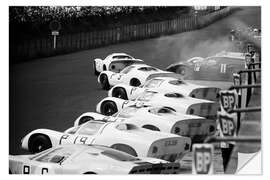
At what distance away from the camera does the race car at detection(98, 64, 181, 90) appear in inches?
292

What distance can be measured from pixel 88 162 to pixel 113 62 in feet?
4.50

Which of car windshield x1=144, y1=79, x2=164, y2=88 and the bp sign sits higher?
the bp sign

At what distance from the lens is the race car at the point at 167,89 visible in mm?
7109

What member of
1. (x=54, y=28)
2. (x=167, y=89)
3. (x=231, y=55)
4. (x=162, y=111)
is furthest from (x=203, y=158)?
(x=54, y=28)

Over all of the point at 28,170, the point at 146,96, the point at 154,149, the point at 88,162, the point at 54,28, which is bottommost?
the point at 28,170

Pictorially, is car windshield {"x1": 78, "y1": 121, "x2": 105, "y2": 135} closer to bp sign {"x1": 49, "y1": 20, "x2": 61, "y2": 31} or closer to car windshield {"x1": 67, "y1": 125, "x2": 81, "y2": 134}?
car windshield {"x1": 67, "y1": 125, "x2": 81, "y2": 134}

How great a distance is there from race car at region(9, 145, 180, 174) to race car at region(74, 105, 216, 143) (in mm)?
414

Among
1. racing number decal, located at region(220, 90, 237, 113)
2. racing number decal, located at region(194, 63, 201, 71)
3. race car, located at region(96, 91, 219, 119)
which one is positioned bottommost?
race car, located at region(96, 91, 219, 119)

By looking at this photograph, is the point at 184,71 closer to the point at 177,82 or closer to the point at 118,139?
the point at 177,82

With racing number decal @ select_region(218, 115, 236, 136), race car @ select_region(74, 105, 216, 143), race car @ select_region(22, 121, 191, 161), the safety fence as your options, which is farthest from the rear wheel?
racing number decal @ select_region(218, 115, 236, 136)

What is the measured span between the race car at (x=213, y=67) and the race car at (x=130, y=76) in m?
0.29

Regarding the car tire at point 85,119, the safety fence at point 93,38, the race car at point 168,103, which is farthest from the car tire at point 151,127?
the safety fence at point 93,38

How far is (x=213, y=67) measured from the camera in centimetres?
716
